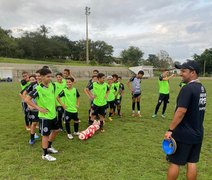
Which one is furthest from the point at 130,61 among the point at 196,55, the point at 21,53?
the point at 21,53

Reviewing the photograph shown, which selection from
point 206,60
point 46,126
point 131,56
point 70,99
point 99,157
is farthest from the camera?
point 131,56

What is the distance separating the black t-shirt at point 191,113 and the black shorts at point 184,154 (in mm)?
85

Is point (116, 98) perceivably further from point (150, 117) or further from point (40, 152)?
point (40, 152)

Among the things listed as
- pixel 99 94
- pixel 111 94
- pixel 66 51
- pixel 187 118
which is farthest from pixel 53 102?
pixel 66 51

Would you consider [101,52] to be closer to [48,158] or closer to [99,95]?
[99,95]

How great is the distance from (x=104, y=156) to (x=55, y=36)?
106 m

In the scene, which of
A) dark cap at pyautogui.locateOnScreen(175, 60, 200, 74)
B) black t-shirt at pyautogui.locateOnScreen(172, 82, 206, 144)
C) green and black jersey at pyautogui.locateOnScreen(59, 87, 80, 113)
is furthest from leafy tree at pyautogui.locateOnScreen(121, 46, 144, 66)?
black t-shirt at pyautogui.locateOnScreen(172, 82, 206, 144)

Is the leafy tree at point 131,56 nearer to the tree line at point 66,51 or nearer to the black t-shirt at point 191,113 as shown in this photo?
the tree line at point 66,51

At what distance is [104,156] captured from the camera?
19.2ft

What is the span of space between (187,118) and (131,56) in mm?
113576

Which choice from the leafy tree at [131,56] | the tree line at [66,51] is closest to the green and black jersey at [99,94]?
the tree line at [66,51]

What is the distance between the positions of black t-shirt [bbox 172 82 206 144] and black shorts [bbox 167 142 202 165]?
0.09 meters

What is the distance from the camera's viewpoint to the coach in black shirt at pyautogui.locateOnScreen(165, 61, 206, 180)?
3682 millimetres

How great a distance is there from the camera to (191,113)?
3770mm
